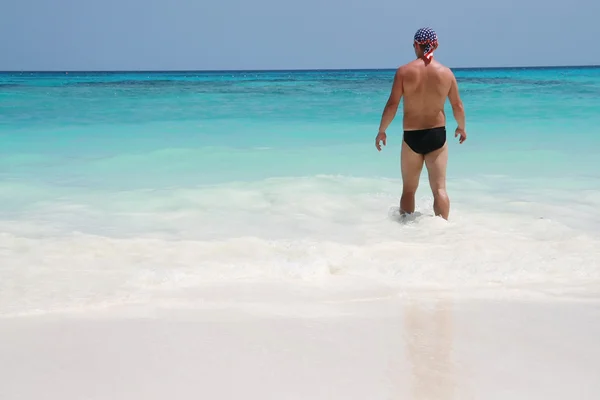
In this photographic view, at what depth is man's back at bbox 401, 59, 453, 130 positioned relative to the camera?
4.78m

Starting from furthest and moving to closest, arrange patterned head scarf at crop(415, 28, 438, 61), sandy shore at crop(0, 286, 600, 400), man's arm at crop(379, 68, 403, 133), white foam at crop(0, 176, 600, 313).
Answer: man's arm at crop(379, 68, 403, 133)
patterned head scarf at crop(415, 28, 438, 61)
white foam at crop(0, 176, 600, 313)
sandy shore at crop(0, 286, 600, 400)

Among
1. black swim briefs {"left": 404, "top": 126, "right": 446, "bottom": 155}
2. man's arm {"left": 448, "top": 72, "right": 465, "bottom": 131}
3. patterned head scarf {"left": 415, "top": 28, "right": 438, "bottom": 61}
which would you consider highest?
patterned head scarf {"left": 415, "top": 28, "right": 438, "bottom": 61}

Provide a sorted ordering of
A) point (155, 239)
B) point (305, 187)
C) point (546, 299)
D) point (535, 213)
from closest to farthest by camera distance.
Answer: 1. point (546, 299)
2. point (155, 239)
3. point (535, 213)
4. point (305, 187)

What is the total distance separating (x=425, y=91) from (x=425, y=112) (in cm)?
15

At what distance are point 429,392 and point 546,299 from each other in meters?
1.23

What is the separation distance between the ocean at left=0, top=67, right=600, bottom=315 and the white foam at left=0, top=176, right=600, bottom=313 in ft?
0.05

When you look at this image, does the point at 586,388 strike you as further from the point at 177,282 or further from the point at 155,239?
the point at 155,239

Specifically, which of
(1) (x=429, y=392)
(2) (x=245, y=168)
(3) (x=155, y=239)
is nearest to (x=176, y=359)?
(1) (x=429, y=392)

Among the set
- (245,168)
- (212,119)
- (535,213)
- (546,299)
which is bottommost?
(212,119)

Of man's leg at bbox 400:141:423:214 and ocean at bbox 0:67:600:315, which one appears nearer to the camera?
ocean at bbox 0:67:600:315

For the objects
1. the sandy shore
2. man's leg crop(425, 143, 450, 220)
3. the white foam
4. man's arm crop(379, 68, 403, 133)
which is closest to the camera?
the sandy shore

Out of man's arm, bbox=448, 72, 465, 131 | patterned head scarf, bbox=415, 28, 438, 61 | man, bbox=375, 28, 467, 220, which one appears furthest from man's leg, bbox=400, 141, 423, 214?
patterned head scarf, bbox=415, 28, 438, 61

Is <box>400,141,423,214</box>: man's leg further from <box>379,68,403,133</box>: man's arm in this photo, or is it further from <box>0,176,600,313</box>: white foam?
<box>379,68,403,133</box>: man's arm

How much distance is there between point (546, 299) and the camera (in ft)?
10.5
